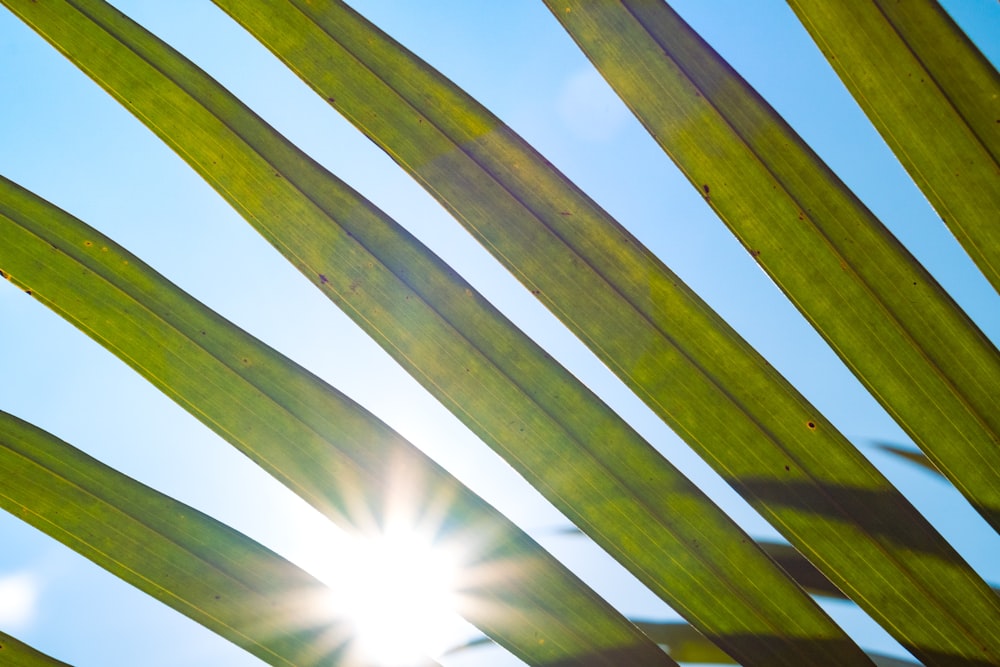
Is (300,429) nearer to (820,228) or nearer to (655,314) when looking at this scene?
(655,314)

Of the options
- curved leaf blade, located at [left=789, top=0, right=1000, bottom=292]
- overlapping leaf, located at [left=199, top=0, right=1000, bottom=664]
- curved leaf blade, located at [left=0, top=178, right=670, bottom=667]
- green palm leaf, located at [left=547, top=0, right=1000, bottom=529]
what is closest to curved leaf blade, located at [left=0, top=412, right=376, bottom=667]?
curved leaf blade, located at [left=0, top=178, right=670, bottom=667]

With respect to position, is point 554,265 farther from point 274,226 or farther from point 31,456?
point 31,456

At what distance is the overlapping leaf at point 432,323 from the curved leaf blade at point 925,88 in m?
0.61

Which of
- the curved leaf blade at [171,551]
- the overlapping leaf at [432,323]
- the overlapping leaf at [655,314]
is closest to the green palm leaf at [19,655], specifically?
the curved leaf blade at [171,551]

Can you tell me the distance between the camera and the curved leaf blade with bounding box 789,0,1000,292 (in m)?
0.95

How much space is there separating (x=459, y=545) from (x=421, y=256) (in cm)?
43

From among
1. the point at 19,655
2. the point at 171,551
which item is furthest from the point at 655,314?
the point at 19,655

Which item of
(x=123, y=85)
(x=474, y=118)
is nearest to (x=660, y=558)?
(x=474, y=118)

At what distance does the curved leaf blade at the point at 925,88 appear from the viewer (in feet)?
3.11

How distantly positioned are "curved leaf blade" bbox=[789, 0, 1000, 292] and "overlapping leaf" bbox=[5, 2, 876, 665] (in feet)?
1.99

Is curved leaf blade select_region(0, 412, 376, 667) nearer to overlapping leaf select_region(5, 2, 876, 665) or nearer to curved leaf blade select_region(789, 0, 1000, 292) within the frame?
overlapping leaf select_region(5, 2, 876, 665)

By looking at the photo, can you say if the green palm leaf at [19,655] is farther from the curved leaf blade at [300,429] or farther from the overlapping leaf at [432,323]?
the overlapping leaf at [432,323]

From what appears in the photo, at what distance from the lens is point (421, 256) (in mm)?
958

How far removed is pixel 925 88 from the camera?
37.7 inches
